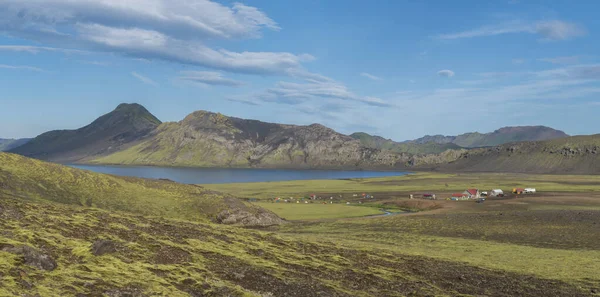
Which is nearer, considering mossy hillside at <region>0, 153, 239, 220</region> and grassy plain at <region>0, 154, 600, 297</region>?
grassy plain at <region>0, 154, 600, 297</region>

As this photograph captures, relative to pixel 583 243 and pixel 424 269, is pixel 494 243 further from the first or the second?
pixel 424 269

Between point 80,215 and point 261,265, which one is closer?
point 261,265

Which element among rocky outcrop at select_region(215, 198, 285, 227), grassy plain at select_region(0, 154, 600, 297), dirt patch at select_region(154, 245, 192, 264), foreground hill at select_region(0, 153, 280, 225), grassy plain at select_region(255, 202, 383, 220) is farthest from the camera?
grassy plain at select_region(255, 202, 383, 220)

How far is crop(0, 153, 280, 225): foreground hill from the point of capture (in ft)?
186

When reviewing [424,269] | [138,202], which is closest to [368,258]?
[424,269]

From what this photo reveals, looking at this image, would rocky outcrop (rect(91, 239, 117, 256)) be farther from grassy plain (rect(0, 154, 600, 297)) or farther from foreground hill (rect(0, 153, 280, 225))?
foreground hill (rect(0, 153, 280, 225))

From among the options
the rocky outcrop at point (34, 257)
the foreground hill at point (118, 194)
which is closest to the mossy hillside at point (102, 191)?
the foreground hill at point (118, 194)

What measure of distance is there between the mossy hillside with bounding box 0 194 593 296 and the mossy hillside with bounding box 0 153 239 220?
77.2 feet

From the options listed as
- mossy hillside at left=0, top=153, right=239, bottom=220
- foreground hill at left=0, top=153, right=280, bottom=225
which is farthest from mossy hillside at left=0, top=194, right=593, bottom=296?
foreground hill at left=0, top=153, right=280, bottom=225

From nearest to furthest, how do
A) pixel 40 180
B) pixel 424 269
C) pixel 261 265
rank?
1. pixel 261 265
2. pixel 424 269
3. pixel 40 180

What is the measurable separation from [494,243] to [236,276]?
1521 inches

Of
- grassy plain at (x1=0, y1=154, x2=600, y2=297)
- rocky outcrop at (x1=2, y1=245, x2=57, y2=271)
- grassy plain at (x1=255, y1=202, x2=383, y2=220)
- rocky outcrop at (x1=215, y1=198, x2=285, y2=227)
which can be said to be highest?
rocky outcrop at (x1=2, y1=245, x2=57, y2=271)

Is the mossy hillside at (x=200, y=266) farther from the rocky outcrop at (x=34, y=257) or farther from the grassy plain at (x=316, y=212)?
the grassy plain at (x=316, y=212)

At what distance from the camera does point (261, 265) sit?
27.9 m
